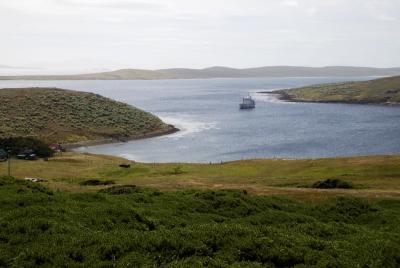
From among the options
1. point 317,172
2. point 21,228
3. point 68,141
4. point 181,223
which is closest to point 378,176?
point 317,172

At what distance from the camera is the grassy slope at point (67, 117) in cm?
12850

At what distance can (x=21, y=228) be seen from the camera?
677 inches

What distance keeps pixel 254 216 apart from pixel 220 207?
10.6 feet

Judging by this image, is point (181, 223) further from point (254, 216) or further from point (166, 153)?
point (166, 153)

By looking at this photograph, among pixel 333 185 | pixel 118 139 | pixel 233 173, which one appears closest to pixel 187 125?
pixel 118 139

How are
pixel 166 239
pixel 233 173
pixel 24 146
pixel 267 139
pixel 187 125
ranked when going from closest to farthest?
pixel 166 239
pixel 233 173
pixel 24 146
pixel 267 139
pixel 187 125

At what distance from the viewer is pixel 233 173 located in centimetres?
6594

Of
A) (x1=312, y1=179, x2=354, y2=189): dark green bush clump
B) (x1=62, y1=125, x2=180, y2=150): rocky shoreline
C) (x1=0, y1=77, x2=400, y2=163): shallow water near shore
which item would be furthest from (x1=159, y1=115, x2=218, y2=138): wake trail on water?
(x1=312, y1=179, x2=354, y2=189): dark green bush clump

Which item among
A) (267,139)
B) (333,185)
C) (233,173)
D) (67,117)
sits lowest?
(267,139)

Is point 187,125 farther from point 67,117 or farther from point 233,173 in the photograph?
point 233,173

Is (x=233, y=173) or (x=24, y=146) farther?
(x=24, y=146)

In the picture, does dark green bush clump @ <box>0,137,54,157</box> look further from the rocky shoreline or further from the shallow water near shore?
the rocky shoreline

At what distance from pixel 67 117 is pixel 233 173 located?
88728 millimetres

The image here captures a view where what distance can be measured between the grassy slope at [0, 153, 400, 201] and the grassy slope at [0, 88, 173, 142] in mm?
49185
